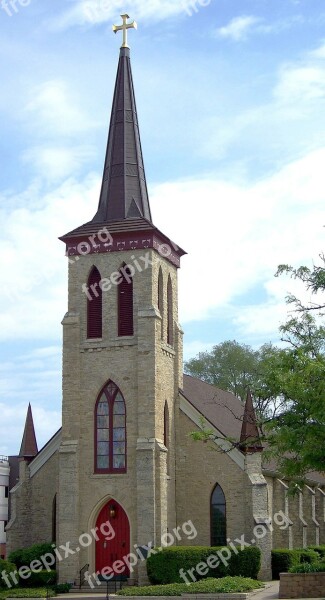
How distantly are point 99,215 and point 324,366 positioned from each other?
18.7 m

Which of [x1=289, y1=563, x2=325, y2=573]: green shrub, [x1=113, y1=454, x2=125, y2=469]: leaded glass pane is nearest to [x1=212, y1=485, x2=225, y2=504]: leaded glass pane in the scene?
[x1=113, y1=454, x2=125, y2=469]: leaded glass pane

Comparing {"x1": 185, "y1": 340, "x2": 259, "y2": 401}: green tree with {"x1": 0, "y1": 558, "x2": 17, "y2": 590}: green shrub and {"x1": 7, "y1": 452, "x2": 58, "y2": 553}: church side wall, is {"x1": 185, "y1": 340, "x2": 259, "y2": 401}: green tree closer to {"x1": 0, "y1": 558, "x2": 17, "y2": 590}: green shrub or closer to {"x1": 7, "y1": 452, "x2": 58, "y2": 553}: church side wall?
{"x1": 7, "y1": 452, "x2": 58, "y2": 553}: church side wall

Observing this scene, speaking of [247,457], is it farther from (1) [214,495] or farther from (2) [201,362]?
(2) [201,362]

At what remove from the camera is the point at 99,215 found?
1507 inches

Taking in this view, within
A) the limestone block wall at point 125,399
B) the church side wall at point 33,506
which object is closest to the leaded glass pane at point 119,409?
the limestone block wall at point 125,399

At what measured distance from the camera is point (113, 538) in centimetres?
3472

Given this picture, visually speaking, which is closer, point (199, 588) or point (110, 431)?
point (199, 588)

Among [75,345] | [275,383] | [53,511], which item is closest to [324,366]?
[275,383]

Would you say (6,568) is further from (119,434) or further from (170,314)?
(170,314)

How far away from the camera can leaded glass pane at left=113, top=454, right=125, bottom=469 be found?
35.0 meters

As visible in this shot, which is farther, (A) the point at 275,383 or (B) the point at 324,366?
(A) the point at 275,383

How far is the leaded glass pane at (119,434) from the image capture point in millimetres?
35125

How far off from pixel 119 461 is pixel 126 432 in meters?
1.13

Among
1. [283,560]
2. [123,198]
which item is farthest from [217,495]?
[123,198]
